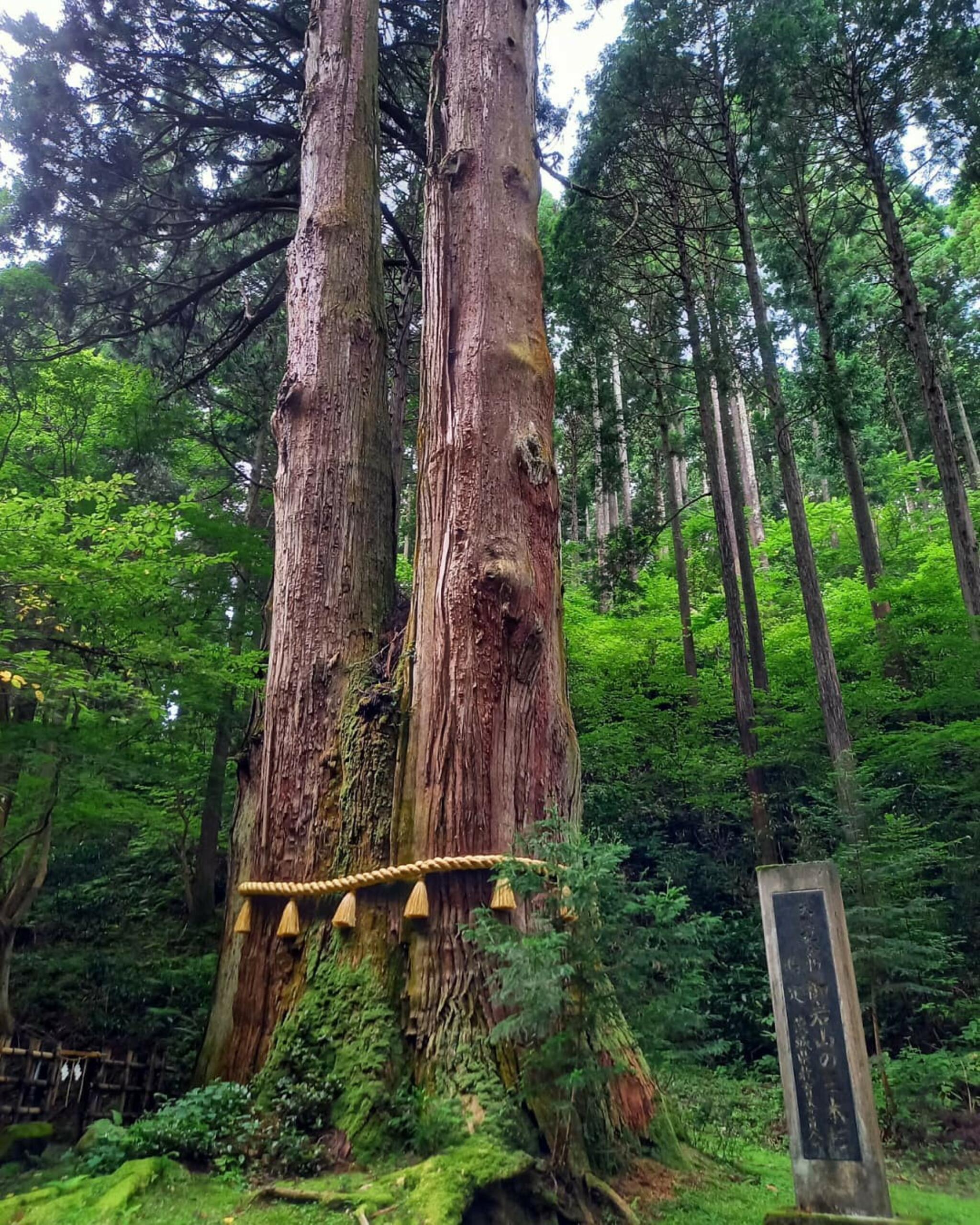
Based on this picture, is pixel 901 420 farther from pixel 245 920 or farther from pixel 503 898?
pixel 245 920

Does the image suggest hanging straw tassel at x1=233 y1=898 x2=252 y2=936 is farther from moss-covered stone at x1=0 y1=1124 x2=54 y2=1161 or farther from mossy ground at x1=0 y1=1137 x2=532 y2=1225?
moss-covered stone at x1=0 y1=1124 x2=54 y2=1161

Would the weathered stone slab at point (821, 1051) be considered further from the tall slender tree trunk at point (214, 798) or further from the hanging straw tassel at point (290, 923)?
the tall slender tree trunk at point (214, 798)

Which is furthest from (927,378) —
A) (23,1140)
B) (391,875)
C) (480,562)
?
(23,1140)

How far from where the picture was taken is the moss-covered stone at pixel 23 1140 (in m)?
4.69

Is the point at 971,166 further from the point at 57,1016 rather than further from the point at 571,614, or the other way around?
the point at 57,1016

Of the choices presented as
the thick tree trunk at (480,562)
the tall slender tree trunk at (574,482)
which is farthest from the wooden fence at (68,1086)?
the tall slender tree trunk at (574,482)

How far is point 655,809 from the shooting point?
31.7 feet

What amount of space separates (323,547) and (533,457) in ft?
4.12

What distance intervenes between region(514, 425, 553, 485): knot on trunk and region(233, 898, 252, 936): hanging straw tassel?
2.31 m

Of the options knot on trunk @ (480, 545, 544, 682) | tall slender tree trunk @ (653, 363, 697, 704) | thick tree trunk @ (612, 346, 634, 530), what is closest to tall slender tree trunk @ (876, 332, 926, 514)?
thick tree trunk @ (612, 346, 634, 530)

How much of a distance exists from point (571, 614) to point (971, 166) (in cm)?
752

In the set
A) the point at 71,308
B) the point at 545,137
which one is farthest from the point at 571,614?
the point at 71,308

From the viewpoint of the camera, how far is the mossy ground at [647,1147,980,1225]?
9.53ft

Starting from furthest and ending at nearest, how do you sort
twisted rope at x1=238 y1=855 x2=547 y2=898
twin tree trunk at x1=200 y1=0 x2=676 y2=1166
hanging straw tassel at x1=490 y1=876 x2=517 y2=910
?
twin tree trunk at x1=200 y1=0 x2=676 y2=1166
twisted rope at x1=238 y1=855 x2=547 y2=898
hanging straw tassel at x1=490 y1=876 x2=517 y2=910
